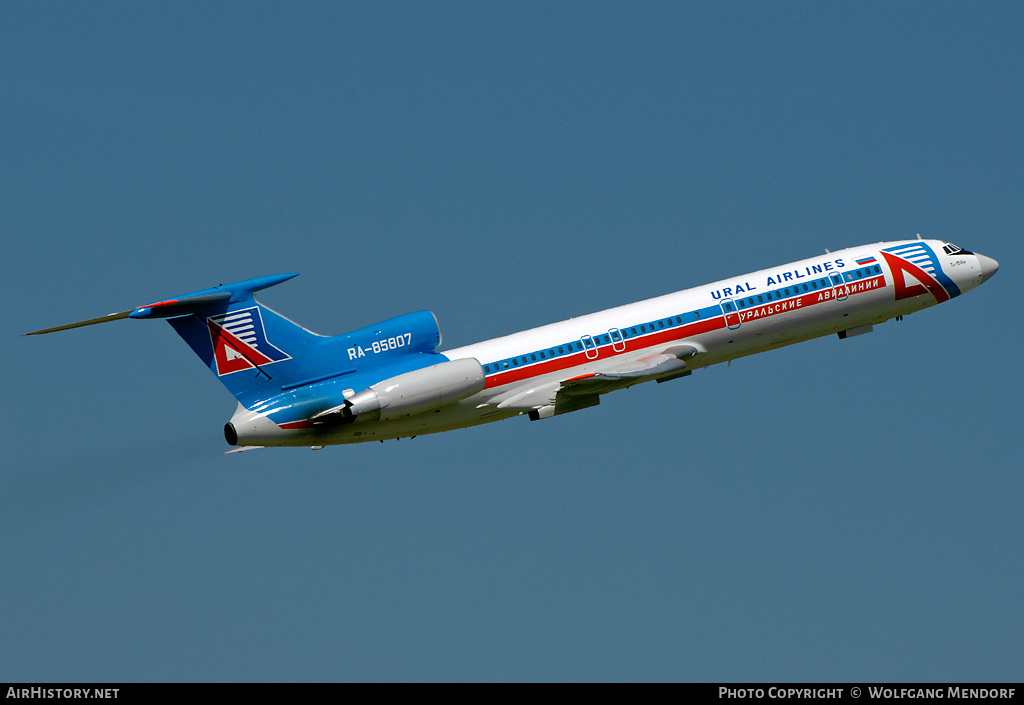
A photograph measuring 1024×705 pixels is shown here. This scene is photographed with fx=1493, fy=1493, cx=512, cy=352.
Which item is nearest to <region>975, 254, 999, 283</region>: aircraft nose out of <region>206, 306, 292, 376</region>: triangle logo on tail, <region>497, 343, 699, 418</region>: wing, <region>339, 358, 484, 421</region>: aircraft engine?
<region>497, 343, 699, 418</region>: wing

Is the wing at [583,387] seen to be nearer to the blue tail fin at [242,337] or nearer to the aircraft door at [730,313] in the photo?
the aircraft door at [730,313]

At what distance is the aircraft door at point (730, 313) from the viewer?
48.4 m

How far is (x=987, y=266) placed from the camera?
176 ft

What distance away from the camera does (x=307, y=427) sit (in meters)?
44.1

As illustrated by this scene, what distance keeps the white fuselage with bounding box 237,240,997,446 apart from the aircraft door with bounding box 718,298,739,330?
0.11 feet

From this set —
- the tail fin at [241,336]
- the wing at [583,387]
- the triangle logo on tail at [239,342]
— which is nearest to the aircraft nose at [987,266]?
the wing at [583,387]

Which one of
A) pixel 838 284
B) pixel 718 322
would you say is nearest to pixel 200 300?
pixel 718 322

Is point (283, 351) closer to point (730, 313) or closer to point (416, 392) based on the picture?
point (416, 392)

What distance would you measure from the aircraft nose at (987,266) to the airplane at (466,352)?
16.0 ft
